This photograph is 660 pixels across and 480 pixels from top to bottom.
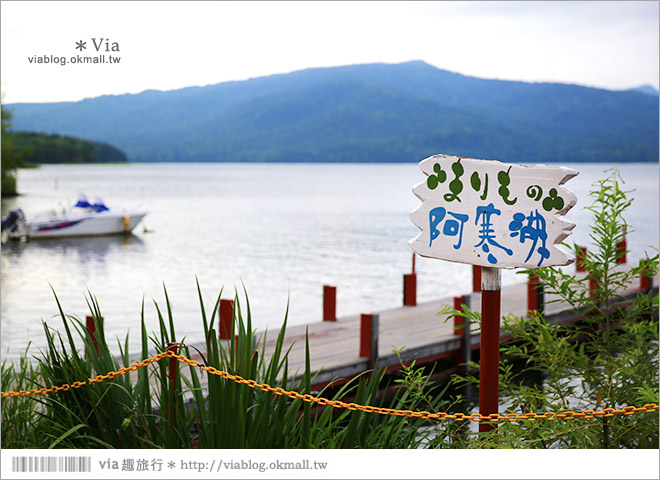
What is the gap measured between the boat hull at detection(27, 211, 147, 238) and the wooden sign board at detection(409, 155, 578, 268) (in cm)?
2526

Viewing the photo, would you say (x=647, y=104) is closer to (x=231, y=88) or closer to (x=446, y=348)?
(x=231, y=88)

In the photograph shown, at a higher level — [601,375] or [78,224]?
[601,375]

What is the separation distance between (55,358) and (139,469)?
2.88ft

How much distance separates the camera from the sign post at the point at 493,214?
2.99 meters

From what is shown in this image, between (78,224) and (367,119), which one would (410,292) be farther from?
(367,119)

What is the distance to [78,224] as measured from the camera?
26953 millimetres

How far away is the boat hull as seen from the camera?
26.9 meters

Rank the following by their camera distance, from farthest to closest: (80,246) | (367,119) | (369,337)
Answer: (367,119) < (80,246) < (369,337)

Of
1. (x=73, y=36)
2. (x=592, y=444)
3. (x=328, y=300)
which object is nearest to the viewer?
(x=592, y=444)

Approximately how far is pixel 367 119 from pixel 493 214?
97.4 m

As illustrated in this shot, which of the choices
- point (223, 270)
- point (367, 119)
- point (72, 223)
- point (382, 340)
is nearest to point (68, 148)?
point (367, 119)

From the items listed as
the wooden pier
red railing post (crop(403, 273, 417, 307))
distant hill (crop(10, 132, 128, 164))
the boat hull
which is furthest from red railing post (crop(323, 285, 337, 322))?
distant hill (crop(10, 132, 128, 164))

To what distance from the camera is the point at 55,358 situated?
11.1 feet

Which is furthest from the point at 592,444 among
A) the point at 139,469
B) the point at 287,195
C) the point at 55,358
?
the point at 287,195
